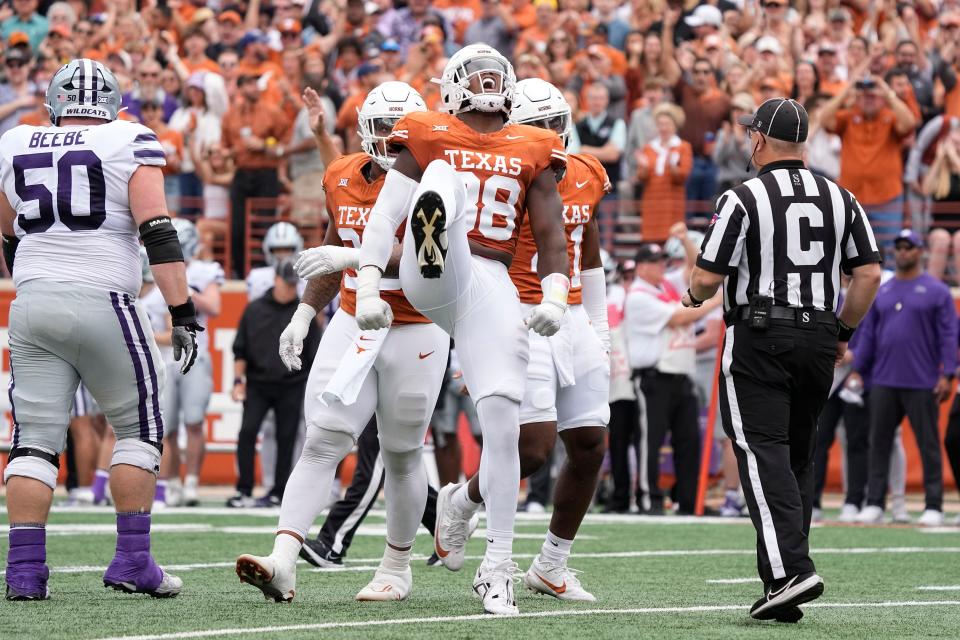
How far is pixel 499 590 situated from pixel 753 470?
1.01 meters

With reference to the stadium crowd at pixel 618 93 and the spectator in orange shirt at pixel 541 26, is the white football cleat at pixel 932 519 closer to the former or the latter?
Result: the stadium crowd at pixel 618 93

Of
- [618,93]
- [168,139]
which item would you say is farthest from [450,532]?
[168,139]

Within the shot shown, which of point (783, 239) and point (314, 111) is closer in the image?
point (783, 239)

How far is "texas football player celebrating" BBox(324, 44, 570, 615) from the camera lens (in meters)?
5.49

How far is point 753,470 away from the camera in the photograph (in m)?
5.76

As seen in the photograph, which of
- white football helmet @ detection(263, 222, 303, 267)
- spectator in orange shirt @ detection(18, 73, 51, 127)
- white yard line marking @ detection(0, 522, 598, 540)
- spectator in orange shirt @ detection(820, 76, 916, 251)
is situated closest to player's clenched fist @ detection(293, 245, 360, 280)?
white yard line marking @ detection(0, 522, 598, 540)

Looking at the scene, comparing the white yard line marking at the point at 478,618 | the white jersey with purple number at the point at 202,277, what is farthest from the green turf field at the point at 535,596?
the white jersey with purple number at the point at 202,277

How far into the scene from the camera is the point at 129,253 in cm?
618

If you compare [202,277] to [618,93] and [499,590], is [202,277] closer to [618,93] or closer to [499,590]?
[618,93]

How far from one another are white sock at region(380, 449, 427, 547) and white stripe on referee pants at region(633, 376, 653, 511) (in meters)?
6.13

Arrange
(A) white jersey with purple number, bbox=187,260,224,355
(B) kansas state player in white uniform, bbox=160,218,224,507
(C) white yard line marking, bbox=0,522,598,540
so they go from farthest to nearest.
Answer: (A) white jersey with purple number, bbox=187,260,224,355 → (B) kansas state player in white uniform, bbox=160,218,224,507 → (C) white yard line marking, bbox=0,522,598,540

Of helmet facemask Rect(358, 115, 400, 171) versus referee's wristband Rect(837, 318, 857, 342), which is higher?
helmet facemask Rect(358, 115, 400, 171)

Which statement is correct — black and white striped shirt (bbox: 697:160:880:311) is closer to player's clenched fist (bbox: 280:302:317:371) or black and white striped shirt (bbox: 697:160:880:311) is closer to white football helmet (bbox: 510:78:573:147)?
white football helmet (bbox: 510:78:573:147)

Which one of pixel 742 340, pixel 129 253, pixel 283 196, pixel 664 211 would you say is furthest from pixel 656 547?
pixel 283 196
